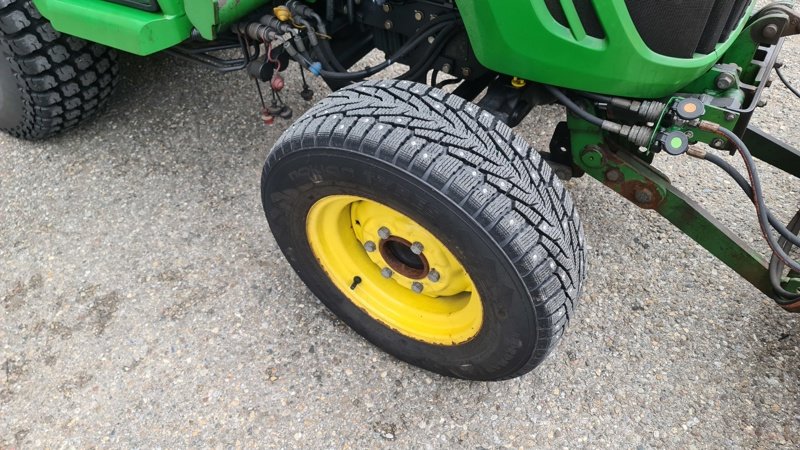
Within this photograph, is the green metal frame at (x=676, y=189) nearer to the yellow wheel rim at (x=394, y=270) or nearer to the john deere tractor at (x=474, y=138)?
the john deere tractor at (x=474, y=138)

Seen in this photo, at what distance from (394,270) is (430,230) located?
418 millimetres

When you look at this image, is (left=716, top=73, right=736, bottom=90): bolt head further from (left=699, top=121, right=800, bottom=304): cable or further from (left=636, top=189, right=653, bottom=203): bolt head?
(left=636, top=189, right=653, bottom=203): bolt head

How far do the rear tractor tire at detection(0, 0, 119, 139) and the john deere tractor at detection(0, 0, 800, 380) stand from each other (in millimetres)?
18

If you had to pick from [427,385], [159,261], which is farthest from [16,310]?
[427,385]

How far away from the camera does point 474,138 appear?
1.61 m

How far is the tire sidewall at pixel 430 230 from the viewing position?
1555mm

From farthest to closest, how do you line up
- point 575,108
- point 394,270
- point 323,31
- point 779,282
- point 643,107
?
point 323,31
point 394,270
point 779,282
point 575,108
point 643,107

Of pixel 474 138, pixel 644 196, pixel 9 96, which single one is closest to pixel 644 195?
pixel 644 196

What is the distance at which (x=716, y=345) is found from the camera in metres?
2.26

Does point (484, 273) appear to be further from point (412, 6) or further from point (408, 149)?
point (412, 6)

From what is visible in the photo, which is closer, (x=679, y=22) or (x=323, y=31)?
(x=679, y=22)

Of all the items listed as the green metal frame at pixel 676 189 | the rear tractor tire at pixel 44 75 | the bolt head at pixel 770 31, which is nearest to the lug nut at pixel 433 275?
the green metal frame at pixel 676 189

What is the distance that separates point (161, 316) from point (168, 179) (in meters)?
0.76

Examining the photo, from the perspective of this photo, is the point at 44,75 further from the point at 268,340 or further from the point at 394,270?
the point at 394,270
